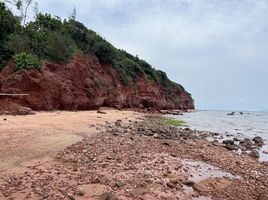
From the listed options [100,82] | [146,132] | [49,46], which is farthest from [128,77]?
[146,132]

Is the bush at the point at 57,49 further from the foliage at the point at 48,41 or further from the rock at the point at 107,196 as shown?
the rock at the point at 107,196

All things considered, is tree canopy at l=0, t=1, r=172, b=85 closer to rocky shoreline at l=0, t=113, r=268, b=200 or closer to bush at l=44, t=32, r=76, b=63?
bush at l=44, t=32, r=76, b=63

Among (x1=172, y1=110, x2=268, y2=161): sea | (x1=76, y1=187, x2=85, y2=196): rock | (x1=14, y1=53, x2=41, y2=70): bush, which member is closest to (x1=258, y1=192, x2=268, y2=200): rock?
(x1=76, y1=187, x2=85, y2=196): rock

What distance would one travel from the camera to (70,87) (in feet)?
106

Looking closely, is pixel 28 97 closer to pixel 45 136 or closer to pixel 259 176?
pixel 45 136

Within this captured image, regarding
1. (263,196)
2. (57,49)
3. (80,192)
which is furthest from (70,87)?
(263,196)

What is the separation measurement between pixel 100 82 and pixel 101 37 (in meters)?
9.39

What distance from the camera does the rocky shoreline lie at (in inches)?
277

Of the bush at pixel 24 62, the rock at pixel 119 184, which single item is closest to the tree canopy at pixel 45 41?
the bush at pixel 24 62

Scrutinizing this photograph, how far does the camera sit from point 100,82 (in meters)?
39.8

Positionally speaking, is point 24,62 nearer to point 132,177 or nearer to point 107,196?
point 132,177

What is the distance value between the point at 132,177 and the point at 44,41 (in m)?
28.6

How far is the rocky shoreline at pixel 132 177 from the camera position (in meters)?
7.04

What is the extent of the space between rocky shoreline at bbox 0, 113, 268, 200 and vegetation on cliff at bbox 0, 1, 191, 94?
61.6ft
